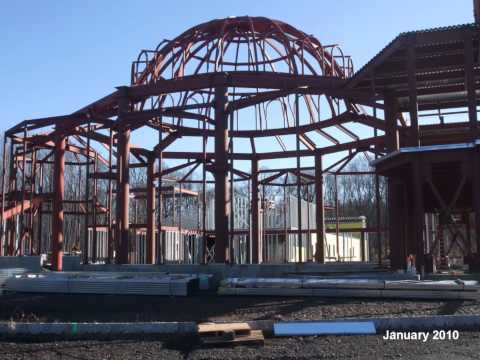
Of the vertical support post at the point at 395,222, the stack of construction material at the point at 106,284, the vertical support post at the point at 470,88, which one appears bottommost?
the stack of construction material at the point at 106,284

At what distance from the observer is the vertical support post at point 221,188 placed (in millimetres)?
22516

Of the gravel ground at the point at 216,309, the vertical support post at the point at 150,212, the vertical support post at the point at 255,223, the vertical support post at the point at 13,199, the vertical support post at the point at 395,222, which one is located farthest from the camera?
the vertical support post at the point at 255,223

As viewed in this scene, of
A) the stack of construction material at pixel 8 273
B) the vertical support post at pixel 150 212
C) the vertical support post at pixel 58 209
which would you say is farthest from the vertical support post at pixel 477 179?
the vertical support post at pixel 58 209

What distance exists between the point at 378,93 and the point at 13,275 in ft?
52.4

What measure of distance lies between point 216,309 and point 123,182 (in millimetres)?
11624

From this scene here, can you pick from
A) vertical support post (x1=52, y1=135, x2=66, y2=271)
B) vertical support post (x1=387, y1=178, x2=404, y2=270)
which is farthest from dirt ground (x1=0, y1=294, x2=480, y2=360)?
vertical support post (x1=52, y1=135, x2=66, y2=271)

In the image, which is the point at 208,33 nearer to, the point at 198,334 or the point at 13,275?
the point at 13,275

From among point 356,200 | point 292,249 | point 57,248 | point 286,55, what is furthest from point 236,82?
point 356,200

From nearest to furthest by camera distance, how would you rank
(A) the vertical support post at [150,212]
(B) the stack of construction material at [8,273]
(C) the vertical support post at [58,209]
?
(B) the stack of construction material at [8,273] → (C) the vertical support post at [58,209] → (A) the vertical support post at [150,212]

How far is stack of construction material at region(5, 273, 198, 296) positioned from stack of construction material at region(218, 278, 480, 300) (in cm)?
154

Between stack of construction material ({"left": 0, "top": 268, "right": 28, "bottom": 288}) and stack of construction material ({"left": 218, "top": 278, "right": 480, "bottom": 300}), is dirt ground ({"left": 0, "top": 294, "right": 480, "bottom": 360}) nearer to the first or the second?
stack of construction material ({"left": 218, "top": 278, "right": 480, "bottom": 300})

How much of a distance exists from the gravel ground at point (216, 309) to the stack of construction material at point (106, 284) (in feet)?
3.07

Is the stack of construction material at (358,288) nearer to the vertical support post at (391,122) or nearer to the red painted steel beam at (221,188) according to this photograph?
the red painted steel beam at (221,188)

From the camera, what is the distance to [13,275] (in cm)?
2095
